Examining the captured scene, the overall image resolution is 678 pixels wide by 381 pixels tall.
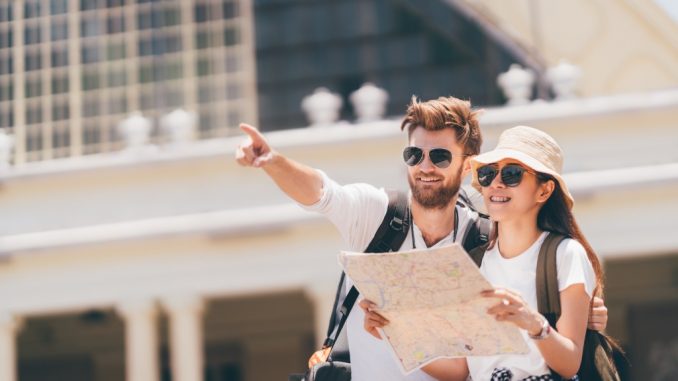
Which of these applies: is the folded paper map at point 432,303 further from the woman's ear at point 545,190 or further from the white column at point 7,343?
the white column at point 7,343

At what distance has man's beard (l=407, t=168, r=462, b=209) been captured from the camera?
588cm

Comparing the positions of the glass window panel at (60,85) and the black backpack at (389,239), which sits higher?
the glass window panel at (60,85)

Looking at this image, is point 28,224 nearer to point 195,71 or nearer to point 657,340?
point 195,71

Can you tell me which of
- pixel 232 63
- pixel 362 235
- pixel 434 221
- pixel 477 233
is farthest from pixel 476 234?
pixel 232 63

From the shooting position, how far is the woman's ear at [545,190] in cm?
A: 549

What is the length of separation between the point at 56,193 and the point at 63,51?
259 inches

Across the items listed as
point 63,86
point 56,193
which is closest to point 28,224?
point 56,193

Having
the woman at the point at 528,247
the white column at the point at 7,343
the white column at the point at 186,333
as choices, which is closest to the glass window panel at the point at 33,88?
the white column at the point at 7,343

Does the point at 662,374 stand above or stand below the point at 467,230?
below

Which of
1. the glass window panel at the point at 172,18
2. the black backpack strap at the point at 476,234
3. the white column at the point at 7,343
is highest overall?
the glass window panel at the point at 172,18

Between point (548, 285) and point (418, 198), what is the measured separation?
2.74 ft

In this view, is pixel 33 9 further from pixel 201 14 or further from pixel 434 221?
pixel 434 221

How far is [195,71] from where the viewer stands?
26484mm

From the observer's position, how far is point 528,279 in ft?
17.6
